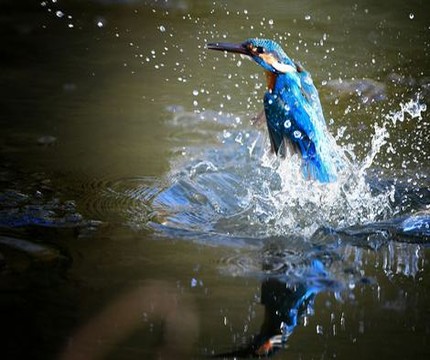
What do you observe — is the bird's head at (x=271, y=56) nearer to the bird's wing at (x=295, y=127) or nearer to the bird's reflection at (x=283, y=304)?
the bird's wing at (x=295, y=127)

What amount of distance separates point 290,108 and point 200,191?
31.1 inches

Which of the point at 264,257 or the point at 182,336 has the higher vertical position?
the point at 264,257

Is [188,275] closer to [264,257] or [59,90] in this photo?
[264,257]

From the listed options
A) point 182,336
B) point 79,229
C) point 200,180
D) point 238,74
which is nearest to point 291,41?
point 238,74

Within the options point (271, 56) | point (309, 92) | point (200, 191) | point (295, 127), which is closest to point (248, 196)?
point (200, 191)

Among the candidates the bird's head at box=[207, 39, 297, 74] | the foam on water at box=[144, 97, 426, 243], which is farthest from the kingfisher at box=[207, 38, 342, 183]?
the foam on water at box=[144, 97, 426, 243]

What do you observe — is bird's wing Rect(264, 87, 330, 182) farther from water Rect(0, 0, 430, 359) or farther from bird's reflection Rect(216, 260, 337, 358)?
bird's reflection Rect(216, 260, 337, 358)

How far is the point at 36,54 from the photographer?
667 centimetres

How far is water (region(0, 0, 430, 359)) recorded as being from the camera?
9.87ft

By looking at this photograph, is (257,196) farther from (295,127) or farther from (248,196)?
(295,127)

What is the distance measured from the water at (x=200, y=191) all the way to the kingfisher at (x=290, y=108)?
14cm

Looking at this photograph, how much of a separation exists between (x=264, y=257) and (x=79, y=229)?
0.91 m

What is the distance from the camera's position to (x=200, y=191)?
4551mm

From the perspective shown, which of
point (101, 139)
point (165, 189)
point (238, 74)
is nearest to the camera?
point (165, 189)
